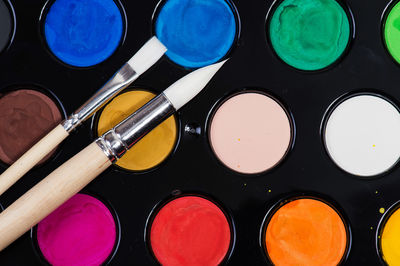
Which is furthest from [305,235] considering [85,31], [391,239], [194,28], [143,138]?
[85,31]

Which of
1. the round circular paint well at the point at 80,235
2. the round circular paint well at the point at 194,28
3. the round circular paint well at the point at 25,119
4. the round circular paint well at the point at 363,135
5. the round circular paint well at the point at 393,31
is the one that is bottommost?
the round circular paint well at the point at 363,135

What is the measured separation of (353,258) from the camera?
84cm

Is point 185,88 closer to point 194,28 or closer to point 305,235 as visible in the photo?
point 194,28

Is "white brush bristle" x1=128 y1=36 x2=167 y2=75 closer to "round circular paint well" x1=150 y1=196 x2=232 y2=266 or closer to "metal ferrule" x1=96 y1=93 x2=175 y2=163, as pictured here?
"metal ferrule" x1=96 y1=93 x2=175 y2=163

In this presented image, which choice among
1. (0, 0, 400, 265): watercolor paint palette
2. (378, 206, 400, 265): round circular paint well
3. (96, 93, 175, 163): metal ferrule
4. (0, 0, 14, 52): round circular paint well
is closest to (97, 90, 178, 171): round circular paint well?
(0, 0, 400, 265): watercolor paint palette

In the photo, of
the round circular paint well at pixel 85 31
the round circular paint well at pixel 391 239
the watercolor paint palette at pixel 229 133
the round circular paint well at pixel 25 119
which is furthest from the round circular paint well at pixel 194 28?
the round circular paint well at pixel 391 239

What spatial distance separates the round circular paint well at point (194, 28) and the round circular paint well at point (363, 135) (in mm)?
294

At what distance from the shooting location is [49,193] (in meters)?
0.70

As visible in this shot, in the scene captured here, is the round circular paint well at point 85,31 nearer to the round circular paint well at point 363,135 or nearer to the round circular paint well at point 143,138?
the round circular paint well at point 143,138

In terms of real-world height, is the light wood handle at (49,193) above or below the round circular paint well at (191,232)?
above

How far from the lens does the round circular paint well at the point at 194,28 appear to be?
0.85 meters

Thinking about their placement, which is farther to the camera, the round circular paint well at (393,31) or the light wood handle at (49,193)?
the round circular paint well at (393,31)

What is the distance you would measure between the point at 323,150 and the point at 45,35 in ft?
2.16

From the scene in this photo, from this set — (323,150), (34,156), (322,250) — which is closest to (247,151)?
(323,150)
